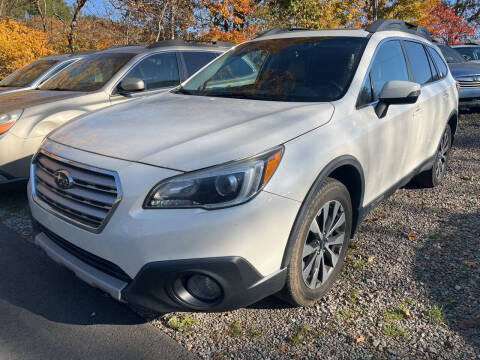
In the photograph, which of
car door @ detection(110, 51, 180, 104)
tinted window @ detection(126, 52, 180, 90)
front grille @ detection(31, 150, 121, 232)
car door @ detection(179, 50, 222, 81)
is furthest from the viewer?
car door @ detection(179, 50, 222, 81)

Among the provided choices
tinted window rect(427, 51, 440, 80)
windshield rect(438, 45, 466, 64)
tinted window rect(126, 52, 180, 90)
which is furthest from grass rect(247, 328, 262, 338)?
windshield rect(438, 45, 466, 64)

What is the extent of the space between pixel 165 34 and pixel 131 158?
1135 centimetres

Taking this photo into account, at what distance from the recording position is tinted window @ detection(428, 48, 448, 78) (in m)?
4.68

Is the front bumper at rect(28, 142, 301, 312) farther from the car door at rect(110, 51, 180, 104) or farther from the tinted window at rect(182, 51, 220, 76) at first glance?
the tinted window at rect(182, 51, 220, 76)

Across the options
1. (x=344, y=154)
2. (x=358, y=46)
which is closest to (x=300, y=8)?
(x=358, y=46)

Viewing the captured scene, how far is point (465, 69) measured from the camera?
9086 millimetres

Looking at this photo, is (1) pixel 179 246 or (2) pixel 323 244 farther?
(2) pixel 323 244

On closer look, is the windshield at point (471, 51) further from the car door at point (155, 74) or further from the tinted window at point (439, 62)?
the car door at point (155, 74)

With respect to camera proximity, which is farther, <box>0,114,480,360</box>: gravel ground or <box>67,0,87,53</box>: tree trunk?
<box>67,0,87,53</box>: tree trunk

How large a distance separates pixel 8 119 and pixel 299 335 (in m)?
3.66

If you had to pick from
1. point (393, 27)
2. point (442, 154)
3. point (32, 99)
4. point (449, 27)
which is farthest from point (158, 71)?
point (449, 27)

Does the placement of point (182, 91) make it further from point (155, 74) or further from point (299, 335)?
point (299, 335)

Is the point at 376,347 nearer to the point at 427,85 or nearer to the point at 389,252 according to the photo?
the point at 389,252

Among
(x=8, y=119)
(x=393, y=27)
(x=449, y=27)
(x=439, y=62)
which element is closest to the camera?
(x=393, y=27)
